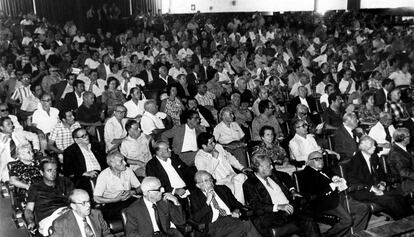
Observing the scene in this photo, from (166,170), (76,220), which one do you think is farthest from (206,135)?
(76,220)

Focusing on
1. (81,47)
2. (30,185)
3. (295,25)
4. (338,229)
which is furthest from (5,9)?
(338,229)

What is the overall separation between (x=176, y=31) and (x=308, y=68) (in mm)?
4476

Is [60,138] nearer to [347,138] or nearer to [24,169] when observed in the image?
[24,169]

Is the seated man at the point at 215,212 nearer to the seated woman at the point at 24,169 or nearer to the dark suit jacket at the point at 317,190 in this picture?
the dark suit jacket at the point at 317,190

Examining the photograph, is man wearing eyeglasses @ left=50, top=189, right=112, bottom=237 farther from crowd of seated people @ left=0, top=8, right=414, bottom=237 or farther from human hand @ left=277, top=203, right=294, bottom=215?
human hand @ left=277, top=203, right=294, bottom=215

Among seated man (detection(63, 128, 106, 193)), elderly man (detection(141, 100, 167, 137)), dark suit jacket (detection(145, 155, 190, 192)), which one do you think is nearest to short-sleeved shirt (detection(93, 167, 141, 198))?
dark suit jacket (detection(145, 155, 190, 192))

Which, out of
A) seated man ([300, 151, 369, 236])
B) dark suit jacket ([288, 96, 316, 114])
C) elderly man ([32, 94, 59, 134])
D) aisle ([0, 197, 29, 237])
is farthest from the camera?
dark suit jacket ([288, 96, 316, 114])

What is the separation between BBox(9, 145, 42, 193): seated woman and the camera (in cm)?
493

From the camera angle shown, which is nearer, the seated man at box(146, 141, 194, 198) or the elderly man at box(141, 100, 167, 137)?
the seated man at box(146, 141, 194, 198)

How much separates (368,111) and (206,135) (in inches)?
132

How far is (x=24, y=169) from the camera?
4996 mm

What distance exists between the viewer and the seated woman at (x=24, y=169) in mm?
→ 4934

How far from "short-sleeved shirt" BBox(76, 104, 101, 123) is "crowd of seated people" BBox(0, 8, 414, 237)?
1cm

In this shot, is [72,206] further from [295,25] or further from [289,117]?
[295,25]
